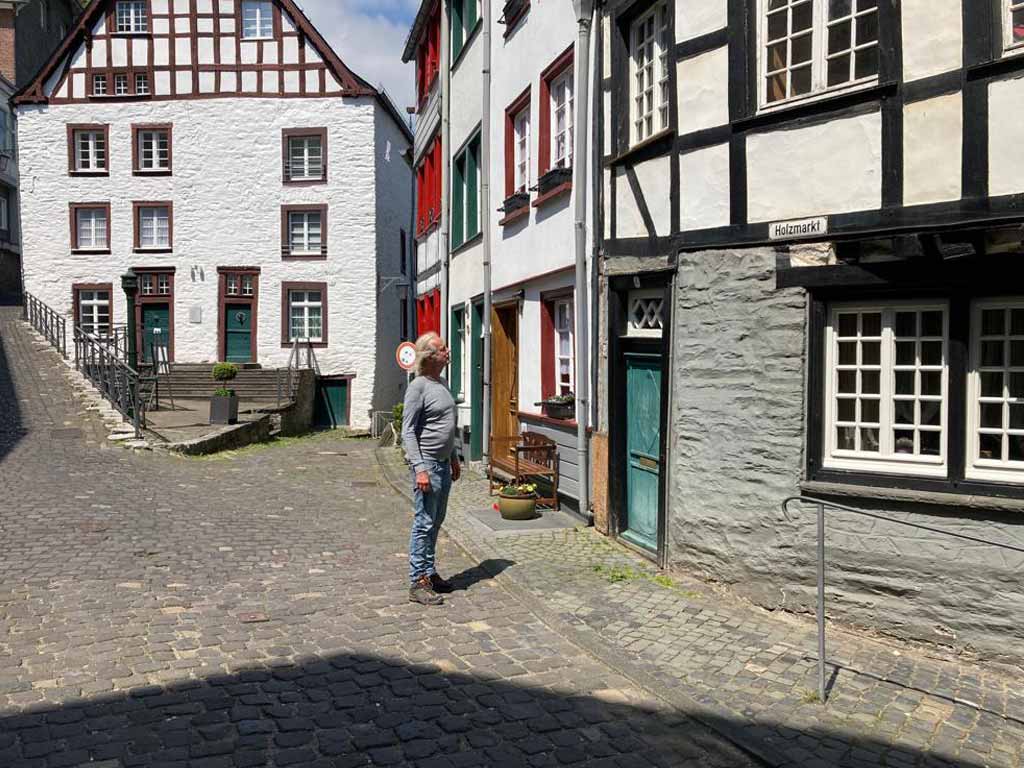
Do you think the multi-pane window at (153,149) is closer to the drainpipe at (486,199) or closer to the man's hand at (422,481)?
the drainpipe at (486,199)

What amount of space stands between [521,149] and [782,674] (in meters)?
9.06

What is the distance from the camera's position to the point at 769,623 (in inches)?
249

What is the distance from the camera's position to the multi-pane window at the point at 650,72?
809 cm

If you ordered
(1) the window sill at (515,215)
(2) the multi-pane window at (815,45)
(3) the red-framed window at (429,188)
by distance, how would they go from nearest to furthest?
(2) the multi-pane window at (815,45), (1) the window sill at (515,215), (3) the red-framed window at (429,188)

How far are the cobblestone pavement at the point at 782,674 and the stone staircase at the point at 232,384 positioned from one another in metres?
20.9

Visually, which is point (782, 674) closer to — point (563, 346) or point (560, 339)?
point (563, 346)

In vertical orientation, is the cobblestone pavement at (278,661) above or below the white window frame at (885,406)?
below

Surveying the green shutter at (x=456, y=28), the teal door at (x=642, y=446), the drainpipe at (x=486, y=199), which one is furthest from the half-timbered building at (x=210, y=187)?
the teal door at (x=642, y=446)

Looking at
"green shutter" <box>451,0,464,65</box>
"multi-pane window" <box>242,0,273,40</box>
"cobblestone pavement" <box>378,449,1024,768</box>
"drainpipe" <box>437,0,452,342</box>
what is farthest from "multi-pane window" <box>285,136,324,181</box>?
"cobblestone pavement" <box>378,449,1024,768</box>

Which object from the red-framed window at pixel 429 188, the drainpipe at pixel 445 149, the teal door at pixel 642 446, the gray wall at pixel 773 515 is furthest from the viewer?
the red-framed window at pixel 429 188

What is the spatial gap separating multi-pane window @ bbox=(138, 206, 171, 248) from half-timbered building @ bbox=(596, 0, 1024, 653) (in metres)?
25.5

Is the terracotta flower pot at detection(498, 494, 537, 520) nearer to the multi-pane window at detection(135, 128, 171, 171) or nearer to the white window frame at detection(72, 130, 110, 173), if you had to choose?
the multi-pane window at detection(135, 128, 171, 171)

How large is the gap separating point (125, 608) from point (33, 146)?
93.9 ft

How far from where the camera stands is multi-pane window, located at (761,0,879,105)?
614 centimetres
